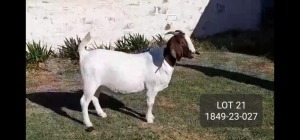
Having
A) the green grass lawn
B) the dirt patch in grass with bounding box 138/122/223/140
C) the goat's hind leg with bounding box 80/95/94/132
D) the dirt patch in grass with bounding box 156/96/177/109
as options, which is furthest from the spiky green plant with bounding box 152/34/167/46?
the goat's hind leg with bounding box 80/95/94/132

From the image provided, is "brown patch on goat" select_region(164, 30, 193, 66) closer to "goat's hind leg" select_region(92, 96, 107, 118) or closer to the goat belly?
the goat belly

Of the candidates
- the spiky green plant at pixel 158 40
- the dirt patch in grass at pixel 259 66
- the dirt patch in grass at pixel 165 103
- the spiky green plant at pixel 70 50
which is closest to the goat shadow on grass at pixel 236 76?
the dirt patch in grass at pixel 259 66

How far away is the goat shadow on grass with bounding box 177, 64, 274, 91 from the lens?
31.0 feet

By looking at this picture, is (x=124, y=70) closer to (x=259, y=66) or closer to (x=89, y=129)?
(x=89, y=129)

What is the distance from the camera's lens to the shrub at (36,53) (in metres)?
10.7

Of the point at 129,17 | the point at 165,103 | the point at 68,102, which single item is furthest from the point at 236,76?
the point at 129,17

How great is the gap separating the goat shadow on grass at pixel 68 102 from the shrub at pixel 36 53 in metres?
2.21

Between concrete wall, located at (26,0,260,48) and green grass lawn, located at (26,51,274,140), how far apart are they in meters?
1.35

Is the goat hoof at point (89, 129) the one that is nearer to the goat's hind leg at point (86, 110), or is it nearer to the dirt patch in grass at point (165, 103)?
the goat's hind leg at point (86, 110)

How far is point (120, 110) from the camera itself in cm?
782

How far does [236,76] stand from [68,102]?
138 inches

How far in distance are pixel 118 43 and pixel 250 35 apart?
3604 mm

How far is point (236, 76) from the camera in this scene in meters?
10.0
